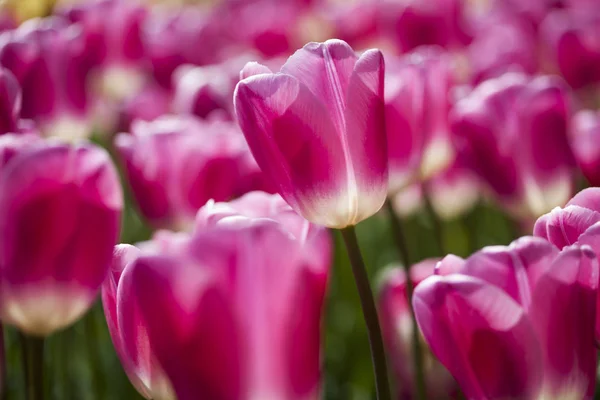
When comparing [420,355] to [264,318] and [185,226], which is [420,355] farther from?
[264,318]

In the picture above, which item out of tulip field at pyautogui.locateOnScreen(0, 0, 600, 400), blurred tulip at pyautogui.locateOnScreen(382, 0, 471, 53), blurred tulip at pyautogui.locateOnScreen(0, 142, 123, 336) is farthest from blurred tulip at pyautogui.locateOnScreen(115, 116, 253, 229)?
blurred tulip at pyautogui.locateOnScreen(382, 0, 471, 53)

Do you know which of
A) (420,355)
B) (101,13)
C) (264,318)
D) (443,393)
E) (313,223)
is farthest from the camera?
(101,13)

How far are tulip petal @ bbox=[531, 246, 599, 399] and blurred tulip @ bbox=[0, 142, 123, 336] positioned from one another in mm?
304

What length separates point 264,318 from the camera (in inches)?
17.1

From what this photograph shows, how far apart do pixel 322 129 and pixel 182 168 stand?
403mm

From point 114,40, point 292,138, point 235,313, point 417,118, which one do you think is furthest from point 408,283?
point 114,40

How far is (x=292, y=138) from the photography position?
574mm

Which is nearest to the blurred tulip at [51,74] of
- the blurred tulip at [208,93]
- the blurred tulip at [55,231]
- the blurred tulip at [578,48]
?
the blurred tulip at [208,93]

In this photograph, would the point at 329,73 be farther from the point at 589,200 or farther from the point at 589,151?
the point at 589,151

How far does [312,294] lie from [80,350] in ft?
4.11

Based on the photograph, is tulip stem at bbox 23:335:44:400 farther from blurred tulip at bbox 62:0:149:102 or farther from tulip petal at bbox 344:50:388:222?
blurred tulip at bbox 62:0:149:102

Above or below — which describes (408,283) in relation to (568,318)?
below

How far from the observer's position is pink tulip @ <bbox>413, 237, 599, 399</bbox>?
491 mm

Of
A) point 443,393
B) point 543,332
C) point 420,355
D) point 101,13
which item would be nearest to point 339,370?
point 443,393
